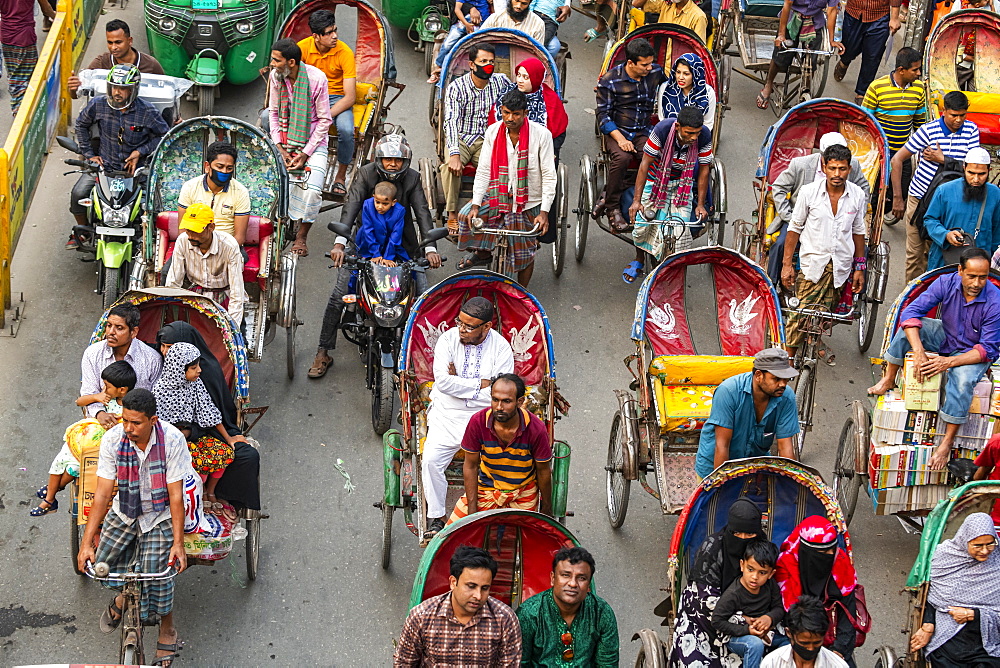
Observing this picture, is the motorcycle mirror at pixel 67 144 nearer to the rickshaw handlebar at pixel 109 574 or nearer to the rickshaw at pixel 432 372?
the rickshaw at pixel 432 372

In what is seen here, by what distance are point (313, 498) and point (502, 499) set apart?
70.2 inches

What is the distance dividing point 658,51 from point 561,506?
17.6ft

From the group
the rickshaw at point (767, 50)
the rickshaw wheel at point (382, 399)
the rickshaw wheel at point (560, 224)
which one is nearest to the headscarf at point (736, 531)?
the rickshaw wheel at point (382, 399)

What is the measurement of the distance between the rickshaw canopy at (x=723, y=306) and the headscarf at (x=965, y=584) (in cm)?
213

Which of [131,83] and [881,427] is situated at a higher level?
[131,83]

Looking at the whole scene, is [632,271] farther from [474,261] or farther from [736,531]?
[736,531]

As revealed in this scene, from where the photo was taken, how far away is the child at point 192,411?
25.7ft

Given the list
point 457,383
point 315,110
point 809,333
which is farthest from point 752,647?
point 315,110

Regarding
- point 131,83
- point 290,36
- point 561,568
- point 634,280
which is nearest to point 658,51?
point 634,280

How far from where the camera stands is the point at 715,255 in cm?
939

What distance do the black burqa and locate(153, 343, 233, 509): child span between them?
6 centimetres

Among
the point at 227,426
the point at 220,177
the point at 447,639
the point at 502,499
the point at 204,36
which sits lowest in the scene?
the point at 447,639

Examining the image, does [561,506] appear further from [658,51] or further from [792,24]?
[792,24]

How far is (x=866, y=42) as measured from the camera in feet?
46.4
